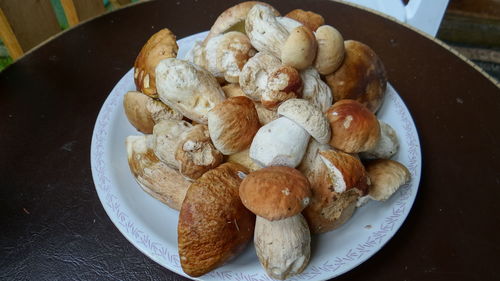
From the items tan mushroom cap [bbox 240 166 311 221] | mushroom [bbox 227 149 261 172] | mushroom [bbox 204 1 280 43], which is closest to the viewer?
tan mushroom cap [bbox 240 166 311 221]

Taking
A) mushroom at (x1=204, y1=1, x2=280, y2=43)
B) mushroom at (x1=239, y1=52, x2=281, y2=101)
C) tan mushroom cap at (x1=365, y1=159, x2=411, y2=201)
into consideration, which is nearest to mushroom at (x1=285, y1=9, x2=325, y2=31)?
mushroom at (x1=204, y1=1, x2=280, y2=43)

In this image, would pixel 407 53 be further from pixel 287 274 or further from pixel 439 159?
pixel 287 274

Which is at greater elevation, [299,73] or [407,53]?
[299,73]

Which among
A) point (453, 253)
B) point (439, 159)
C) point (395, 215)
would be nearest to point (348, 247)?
point (395, 215)

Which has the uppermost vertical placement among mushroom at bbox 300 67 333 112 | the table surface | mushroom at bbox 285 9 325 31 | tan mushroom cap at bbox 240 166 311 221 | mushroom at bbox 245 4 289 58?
mushroom at bbox 245 4 289 58

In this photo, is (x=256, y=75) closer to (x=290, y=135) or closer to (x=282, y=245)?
(x=290, y=135)

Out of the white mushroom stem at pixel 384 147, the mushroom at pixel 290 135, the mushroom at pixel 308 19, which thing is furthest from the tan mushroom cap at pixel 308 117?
the mushroom at pixel 308 19

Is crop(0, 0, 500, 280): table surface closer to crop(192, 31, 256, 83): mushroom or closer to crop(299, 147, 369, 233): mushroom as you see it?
crop(299, 147, 369, 233): mushroom
